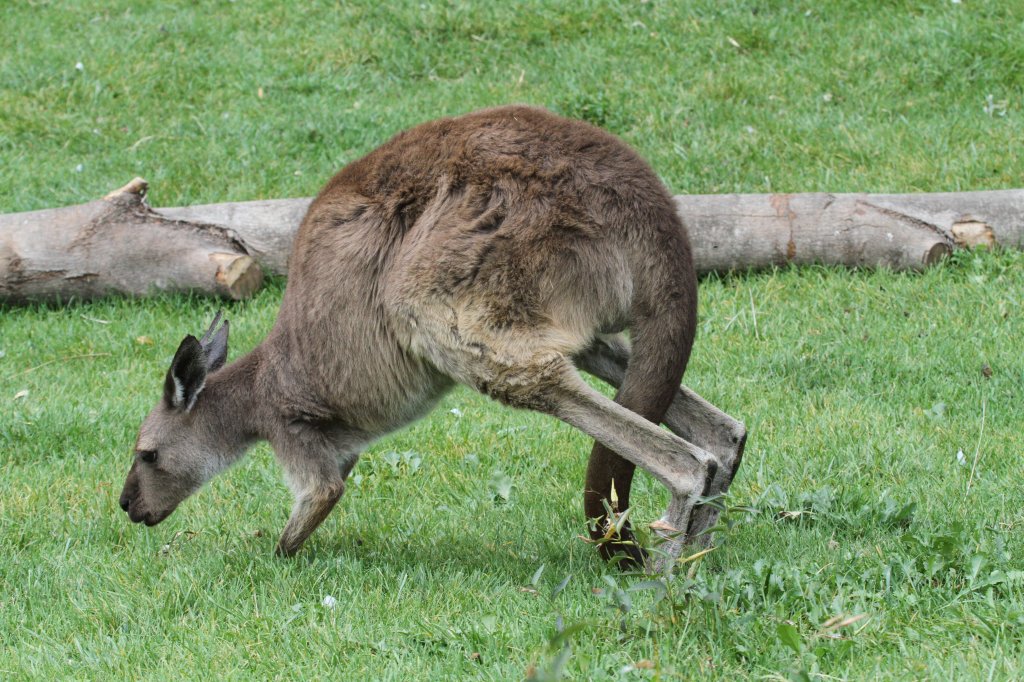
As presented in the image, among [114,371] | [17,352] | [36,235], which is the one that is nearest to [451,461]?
[114,371]

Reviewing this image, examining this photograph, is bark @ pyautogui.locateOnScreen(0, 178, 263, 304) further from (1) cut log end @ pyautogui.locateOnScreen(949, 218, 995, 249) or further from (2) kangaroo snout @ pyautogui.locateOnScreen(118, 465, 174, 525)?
(1) cut log end @ pyautogui.locateOnScreen(949, 218, 995, 249)

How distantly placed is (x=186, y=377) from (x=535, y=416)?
1913 mm

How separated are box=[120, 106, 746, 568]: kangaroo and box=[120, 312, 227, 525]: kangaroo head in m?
0.24

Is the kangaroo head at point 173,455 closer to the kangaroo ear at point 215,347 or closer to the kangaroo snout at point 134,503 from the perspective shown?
the kangaroo snout at point 134,503

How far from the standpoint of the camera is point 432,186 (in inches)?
176

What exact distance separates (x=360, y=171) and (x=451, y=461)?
1632mm

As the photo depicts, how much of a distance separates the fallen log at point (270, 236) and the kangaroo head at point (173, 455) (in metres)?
2.81

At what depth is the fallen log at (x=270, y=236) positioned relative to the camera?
739cm

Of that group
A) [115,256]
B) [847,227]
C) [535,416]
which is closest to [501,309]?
[535,416]

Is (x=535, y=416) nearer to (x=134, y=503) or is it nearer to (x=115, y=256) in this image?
(x=134, y=503)

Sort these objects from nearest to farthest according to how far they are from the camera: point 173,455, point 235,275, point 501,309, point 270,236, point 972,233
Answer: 1. point 501,309
2. point 173,455
3. point 972,233
4. point 235,275
5. point 270,236

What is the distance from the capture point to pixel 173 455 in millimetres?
5160

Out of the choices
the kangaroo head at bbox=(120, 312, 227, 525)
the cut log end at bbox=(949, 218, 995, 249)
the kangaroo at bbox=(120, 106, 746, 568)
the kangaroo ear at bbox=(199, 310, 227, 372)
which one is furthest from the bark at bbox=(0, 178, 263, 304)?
the cut log end at bbox=(949, 218, 995, 249)

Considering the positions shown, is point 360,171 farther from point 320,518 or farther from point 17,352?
point 17,352
